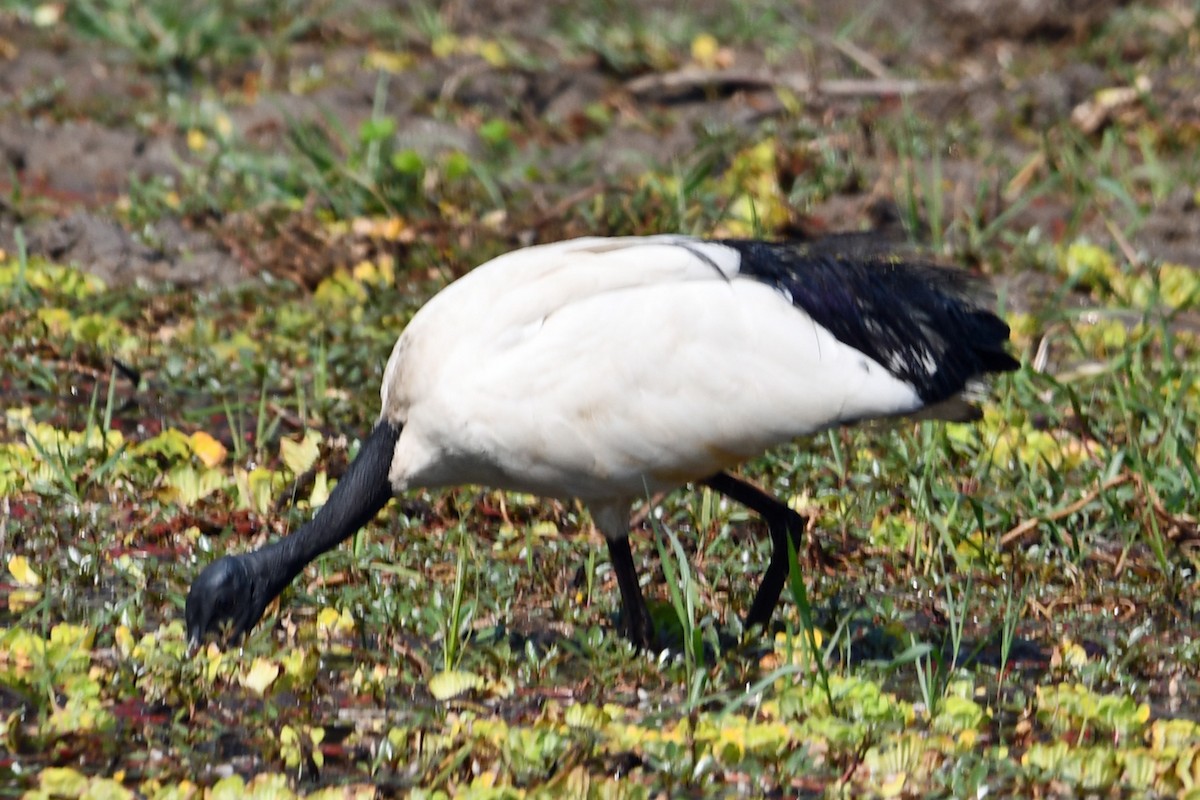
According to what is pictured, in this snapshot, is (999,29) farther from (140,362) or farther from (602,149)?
(140,362)

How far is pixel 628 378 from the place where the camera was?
417 centimetres

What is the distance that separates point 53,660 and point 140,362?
7.69ft

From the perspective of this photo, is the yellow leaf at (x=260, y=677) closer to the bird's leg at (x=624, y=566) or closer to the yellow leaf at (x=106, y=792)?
the yellow leaf at (x=106, y=792)

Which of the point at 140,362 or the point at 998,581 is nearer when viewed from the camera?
the point at 998,581

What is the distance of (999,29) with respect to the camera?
1055cm

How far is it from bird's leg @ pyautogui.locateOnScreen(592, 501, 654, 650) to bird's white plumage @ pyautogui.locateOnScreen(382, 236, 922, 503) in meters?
0.21

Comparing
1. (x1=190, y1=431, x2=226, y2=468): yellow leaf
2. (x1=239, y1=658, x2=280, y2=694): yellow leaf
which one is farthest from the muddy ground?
(x1=239, y1=658, x2=280, y2=694): yellow leaf

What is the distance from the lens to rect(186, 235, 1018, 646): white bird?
13.6 ft

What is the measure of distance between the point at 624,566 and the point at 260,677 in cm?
92

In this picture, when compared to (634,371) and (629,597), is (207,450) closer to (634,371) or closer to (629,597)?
(629,597)

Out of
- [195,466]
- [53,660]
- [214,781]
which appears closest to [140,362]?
[195,466]

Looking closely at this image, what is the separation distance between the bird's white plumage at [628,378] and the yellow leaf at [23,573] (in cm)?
106

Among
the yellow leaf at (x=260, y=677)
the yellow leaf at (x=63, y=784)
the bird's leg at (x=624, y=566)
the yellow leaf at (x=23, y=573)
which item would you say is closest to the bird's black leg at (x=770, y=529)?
the bird's leg at (x=624, y=566)

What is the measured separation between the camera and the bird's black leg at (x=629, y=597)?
4.43 m
